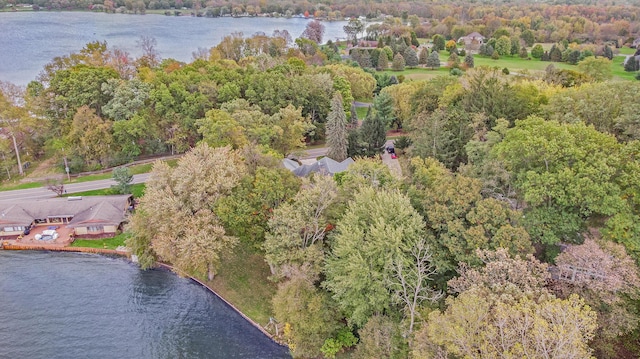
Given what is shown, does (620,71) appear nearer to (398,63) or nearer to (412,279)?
(398,63)

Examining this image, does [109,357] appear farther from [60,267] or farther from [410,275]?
[410,275]

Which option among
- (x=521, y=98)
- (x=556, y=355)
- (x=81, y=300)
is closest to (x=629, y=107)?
(x=521, y=98)

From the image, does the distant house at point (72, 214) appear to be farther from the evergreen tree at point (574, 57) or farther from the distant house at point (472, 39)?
the distant house at point (472, 39)

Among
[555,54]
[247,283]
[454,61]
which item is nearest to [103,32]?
[454,61]

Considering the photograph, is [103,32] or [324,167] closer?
[324,167]

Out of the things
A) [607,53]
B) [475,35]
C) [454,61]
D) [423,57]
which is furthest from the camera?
[475,35]

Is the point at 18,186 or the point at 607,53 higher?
the point at 607,53
